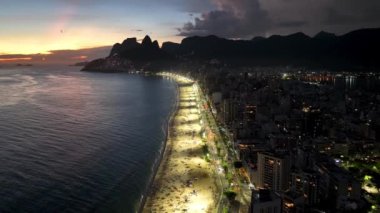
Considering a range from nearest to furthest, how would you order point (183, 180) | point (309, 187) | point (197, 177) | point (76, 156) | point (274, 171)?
point (309, 187) → point (274, 171) → point (183, 180) → point (197, 177) → point (76, 156)

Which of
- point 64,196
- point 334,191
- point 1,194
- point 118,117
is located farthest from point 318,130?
point 1,194

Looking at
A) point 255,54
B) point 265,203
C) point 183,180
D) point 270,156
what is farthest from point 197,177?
point 255,54

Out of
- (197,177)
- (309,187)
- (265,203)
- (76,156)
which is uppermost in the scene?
(265,203)

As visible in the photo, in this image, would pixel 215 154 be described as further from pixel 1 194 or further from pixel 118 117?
pixel 118 117

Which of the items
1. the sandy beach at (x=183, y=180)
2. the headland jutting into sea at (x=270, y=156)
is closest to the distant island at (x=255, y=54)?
the headland jutting into sea at (x=270, y=156)

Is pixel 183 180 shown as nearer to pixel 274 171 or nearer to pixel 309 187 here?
pixel 274 171

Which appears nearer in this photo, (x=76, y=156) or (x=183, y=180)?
(x=183, y=180)

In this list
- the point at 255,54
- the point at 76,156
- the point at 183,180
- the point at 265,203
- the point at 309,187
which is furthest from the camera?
the point at 255,54

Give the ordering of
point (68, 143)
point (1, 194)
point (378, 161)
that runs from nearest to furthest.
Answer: point (1, 194) → point (378, 161) → point (68, 143)
